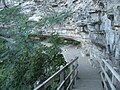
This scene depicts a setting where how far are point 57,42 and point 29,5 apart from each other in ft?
50.9

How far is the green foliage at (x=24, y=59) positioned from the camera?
28.5 ft

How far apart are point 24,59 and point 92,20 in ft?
14.0

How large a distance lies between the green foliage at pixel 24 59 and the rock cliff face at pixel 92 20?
2115 mm

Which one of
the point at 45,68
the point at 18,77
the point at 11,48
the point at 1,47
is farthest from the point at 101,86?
the point at 1,47

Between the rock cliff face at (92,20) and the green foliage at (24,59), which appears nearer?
the rock cliff face at (92,20)

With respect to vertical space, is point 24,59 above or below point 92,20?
below

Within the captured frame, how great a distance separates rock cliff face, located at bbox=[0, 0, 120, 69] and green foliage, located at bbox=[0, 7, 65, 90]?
2.12 m

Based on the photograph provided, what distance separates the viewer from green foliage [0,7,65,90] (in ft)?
28.5

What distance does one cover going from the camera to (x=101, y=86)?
8250 millimetres

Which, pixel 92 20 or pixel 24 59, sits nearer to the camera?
pixel 24 59

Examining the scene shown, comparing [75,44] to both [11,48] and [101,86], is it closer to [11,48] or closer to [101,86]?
[11,48]

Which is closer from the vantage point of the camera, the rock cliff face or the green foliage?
the rock cliff face

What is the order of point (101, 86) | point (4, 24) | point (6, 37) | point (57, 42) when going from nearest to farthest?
point (101, 86) < point (57, 42) < point (6, 37) < point (4, 24)

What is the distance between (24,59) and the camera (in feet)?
31.0
